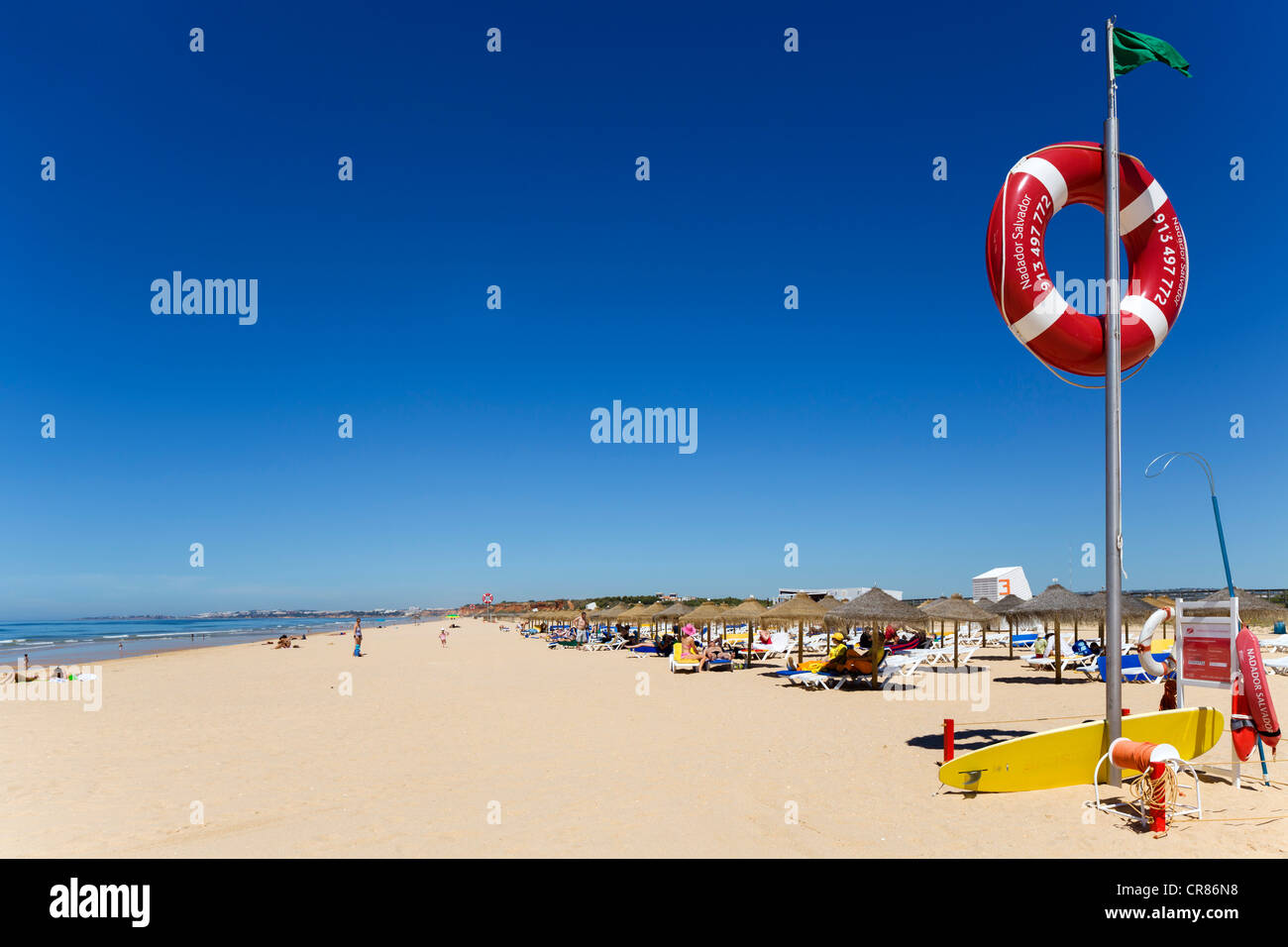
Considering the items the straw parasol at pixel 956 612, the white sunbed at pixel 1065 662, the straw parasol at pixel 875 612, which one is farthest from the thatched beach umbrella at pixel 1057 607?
the straw parasol at pixel 875 612

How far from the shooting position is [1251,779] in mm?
6410

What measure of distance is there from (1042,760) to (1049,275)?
427cm

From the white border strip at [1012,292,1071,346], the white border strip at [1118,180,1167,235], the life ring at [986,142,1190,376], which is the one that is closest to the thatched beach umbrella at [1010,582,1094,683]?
the life ring at [986,142,1190,376]

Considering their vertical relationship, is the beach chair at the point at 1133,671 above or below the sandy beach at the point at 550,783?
below

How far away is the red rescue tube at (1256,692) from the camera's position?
19.9 feet

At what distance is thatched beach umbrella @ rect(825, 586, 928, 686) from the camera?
46.7 ft

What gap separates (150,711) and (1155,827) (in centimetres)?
1400

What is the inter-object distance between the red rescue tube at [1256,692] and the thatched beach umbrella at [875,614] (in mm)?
8017

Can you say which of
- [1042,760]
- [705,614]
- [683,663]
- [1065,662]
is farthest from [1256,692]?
[705,614]

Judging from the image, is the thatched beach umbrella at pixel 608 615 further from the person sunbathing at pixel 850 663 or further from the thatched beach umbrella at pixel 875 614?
the person sunbathing at pixel 850 663

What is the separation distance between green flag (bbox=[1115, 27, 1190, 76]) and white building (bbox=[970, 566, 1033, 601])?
4011 cm

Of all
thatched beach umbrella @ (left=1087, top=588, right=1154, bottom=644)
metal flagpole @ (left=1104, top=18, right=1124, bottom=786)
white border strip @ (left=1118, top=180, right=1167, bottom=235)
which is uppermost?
white border strip @ (left=1118, top=180, right=1167, bottom=235)

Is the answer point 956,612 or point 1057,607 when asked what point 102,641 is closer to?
point 956,612

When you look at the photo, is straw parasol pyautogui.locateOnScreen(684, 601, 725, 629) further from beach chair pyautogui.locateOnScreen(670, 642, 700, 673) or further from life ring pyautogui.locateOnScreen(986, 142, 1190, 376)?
life ring pyautogui.locateOnScreen(986, 142, 1190, 376)
